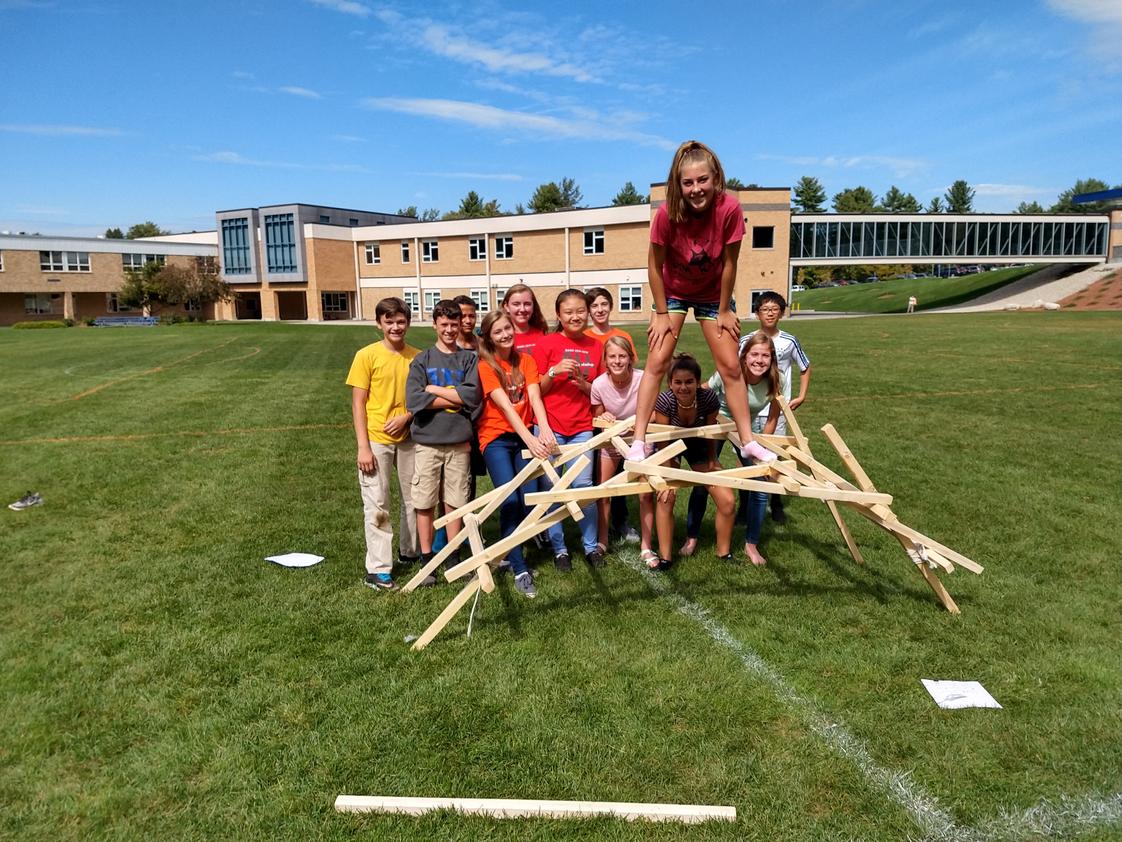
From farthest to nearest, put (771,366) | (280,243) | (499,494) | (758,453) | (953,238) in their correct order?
(280,243)
(953,238)
(771,366)
(499,494)
(758,453)

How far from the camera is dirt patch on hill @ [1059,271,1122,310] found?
43688 mm

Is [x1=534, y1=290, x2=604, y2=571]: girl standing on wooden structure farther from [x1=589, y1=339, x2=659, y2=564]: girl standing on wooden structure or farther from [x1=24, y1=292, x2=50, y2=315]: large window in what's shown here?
[x1=24, y1=292, x2=50, y2=315]: large window

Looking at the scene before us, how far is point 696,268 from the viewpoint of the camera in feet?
13.9

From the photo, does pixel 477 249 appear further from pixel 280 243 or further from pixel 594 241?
pixel 280 243

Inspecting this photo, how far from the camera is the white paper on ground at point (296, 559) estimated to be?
5.75 metres

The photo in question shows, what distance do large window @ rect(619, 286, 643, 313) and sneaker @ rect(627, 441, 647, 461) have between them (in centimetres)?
4576

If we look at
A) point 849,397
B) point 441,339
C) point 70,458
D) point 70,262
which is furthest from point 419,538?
point 70,262

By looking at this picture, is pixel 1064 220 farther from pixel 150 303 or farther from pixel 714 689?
pixel 150 303

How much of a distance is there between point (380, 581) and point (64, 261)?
70.4 meters

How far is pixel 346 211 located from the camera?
6706 centimetres

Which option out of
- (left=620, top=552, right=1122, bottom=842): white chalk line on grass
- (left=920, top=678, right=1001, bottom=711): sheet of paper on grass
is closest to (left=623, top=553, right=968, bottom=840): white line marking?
(left=620, top=552, right=1122, bottom=842): white chalk line on grass

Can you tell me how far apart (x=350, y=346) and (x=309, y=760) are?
87.8 feet

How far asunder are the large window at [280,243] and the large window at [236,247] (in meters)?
2.46

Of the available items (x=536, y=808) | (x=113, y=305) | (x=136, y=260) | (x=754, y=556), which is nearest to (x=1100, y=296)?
(x=754, y=556)
